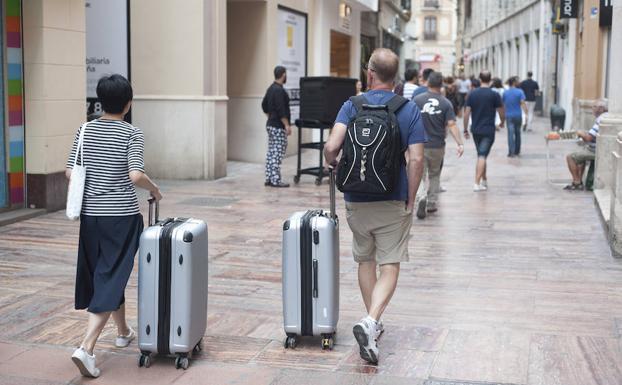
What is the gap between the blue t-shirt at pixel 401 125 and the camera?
549 centimetres

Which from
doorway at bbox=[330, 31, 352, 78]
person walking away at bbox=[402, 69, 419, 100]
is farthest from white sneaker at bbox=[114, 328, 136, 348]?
doorway at bbox=[330, 31, 352, 78]

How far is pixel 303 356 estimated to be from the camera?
5.63m

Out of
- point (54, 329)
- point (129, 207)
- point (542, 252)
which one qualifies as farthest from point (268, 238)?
point (129, 207)

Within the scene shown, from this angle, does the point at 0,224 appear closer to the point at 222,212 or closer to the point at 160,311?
the point at 222,212

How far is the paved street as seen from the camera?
534 centimetres

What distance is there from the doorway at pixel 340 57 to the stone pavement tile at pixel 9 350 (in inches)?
894

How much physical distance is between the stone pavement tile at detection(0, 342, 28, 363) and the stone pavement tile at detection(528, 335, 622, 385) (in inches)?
119

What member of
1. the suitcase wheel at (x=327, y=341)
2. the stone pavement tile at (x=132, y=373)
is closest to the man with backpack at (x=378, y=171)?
the suitcase wheel at (x=327, y=341)

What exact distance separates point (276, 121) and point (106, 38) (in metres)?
3.05

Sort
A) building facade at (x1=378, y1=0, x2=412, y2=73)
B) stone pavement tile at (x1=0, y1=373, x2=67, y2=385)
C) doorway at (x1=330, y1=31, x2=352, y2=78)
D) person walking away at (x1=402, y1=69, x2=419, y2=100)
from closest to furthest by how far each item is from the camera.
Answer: stone pavement tile at (x1=0, y1=373, x2=67, y2=385), person walking away at (x1=402, y1=69, x2=419, y2=100), doorway at (x1=330, y1=31, x2=352, y2=78), building facade at (x1=378, y1=0, x2=412, y2=73)

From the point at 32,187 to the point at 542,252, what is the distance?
5910 mm

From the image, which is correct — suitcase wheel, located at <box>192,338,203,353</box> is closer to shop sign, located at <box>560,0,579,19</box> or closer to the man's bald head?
the man's bald head

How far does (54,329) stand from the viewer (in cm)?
617

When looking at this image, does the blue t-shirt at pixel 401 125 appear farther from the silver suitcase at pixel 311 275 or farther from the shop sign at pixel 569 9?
the shop sign at pixel 569 9
